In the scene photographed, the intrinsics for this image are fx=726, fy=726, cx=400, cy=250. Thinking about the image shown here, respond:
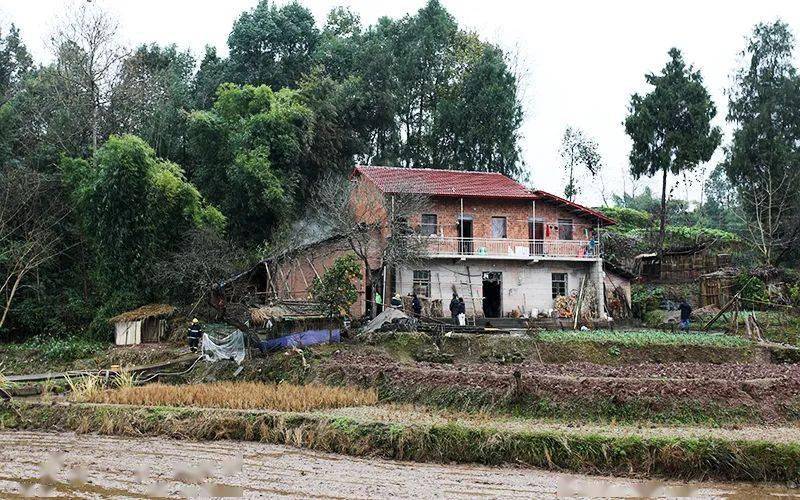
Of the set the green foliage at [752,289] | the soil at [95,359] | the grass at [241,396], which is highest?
the green foliage at [752,289]

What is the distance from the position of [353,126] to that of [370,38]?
26.2 ft

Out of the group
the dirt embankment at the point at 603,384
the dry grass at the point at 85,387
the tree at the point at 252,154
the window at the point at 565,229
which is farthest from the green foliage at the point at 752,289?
the dry grass at the point at 85,387

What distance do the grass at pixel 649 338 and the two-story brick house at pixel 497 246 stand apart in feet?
20.3

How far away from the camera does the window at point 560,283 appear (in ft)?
111

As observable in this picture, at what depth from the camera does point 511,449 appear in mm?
13727

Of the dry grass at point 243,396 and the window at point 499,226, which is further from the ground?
the window at point 499,226

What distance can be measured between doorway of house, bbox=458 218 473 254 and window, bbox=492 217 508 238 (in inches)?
47.0

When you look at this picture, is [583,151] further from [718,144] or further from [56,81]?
[56,81]

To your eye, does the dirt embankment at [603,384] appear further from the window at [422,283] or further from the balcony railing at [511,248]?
the balcony railing at [511,248]

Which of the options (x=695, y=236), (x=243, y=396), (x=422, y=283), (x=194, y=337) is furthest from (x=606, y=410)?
(x=695, y=236)

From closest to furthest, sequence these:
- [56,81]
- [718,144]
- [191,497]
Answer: [191,497]
[56,81]
[718,144]

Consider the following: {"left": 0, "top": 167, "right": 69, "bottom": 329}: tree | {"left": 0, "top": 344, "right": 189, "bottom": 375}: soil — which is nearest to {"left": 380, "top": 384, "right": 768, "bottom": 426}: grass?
{"left": 0, "top": 344, "right": 189, "bottom": 375}: soil

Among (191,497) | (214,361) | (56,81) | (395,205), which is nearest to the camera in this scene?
(191,497)

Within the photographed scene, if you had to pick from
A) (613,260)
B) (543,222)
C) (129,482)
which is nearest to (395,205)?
(543,222)
